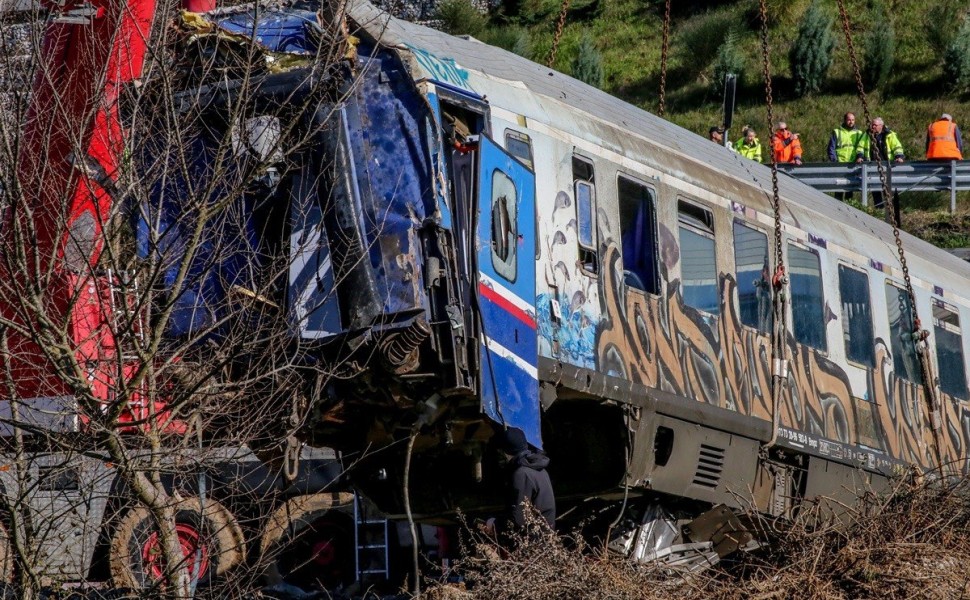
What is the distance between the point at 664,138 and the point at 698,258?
1.13 meters

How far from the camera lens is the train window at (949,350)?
16.7 metres

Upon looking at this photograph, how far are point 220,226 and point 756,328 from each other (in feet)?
17.3

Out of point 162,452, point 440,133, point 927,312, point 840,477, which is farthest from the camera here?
point 927,312

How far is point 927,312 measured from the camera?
54.3 ft

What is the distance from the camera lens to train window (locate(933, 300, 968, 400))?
1672 cm

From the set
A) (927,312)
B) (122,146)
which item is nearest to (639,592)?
(122,146)

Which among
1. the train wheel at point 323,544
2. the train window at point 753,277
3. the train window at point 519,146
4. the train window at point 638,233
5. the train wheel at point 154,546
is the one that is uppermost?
the train window at point 519,146

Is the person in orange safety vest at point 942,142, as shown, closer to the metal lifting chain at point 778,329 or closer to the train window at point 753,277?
the metal lifting chain at point 778,329

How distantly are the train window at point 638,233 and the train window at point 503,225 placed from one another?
169 cm

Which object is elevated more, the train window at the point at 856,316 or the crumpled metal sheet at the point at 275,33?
the crumpled metal sheet at the point at 275,33

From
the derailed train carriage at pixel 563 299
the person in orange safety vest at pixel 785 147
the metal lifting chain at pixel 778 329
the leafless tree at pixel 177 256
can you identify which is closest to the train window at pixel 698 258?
the derailed train carriage at pixel 563 299

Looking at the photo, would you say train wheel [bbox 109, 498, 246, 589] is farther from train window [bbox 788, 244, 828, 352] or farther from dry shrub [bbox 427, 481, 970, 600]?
train window [bbox 788, 244, 828, 352]

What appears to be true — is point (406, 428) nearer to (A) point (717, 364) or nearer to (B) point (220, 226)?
(B) point (220, 226)

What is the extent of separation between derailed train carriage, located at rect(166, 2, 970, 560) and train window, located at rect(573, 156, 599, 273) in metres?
0.02
